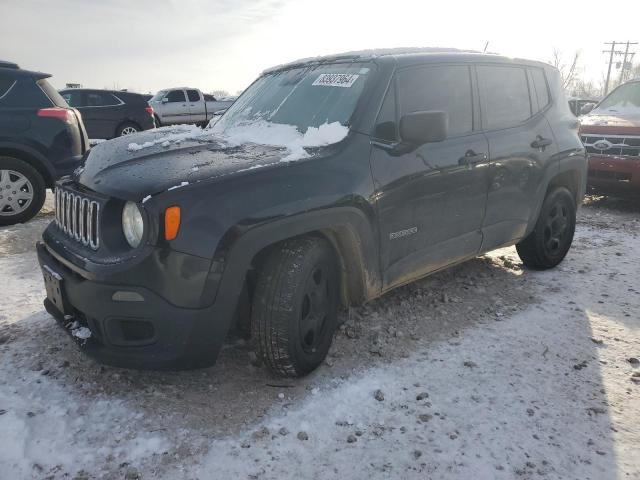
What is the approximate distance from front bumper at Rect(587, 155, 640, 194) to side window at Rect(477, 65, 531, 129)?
3636 mm

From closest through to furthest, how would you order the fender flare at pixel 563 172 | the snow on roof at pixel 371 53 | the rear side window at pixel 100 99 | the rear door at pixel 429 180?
the rear door at pixel 429 180 < the snow on roof at pixel 371 53 < the fender flare at pixel 563 172 < the rear side window at pixel 100 99

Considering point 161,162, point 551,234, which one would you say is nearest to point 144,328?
point 161,162

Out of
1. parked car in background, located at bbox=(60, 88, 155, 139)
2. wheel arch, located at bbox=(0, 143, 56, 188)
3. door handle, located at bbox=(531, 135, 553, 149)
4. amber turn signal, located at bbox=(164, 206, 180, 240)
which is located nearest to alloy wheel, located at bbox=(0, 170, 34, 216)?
wheel arch, located at bbox=(0, 143, 56, 188)

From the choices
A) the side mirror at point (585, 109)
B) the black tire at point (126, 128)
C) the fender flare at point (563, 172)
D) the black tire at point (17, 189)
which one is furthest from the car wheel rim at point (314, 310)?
the black tire at point (126, 128)

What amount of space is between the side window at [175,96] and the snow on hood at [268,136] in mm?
17918

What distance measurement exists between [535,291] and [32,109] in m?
5.82

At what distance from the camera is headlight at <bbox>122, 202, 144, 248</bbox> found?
2.35 meters

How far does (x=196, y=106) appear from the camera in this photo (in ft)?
67.4

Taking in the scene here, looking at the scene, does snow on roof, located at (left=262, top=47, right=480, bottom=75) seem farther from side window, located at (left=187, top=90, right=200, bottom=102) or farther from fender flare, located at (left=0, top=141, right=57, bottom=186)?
side window, located at (left=187, top=90, right=200, bottom=102)

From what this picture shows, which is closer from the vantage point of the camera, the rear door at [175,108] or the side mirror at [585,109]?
the side mirror at [585,109]

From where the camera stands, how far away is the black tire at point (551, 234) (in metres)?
4.47

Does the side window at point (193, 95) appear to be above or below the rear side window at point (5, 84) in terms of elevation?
below

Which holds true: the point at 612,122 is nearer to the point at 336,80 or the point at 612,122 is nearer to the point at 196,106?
the point at 336,80

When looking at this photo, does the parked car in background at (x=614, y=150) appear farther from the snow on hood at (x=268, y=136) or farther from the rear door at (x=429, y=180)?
the snow on hood at (x=268, y=136)
